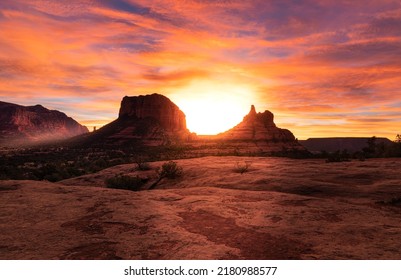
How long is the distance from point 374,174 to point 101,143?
9078cm

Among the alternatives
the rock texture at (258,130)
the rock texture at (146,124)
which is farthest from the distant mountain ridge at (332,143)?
the rock texture at (146,124)

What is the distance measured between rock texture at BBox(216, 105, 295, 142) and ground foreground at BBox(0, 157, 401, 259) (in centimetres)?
7960

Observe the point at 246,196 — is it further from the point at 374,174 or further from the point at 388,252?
the point at 374,174

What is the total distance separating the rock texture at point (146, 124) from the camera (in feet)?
329

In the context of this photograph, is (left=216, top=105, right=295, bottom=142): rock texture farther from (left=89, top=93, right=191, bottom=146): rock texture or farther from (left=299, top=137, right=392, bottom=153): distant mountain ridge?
(left=299, top=137, right=392, bottom=153): distant mountain ridge

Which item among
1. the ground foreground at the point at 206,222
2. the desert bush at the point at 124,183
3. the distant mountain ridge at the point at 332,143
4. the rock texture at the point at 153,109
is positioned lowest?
the desert bush at the point at 124,183

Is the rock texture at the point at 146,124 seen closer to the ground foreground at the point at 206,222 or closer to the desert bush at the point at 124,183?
the desert bush at the point at 124,183

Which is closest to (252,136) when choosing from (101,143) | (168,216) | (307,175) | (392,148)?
(101,143)

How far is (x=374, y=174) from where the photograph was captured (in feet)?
36.5

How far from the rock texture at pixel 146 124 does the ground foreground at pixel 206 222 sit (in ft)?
271

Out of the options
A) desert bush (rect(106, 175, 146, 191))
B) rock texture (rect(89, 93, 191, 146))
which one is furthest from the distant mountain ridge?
desert bush (rect(106, 175, 146, 191))

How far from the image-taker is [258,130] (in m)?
99.7

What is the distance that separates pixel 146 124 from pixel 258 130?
1799 inches

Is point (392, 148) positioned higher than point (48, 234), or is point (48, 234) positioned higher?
point (392, 148)
